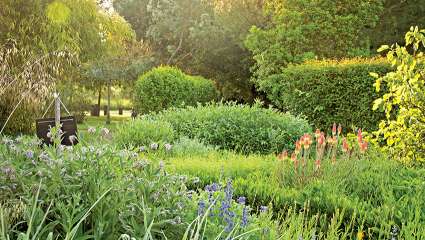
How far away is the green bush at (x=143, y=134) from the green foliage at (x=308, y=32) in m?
7.27

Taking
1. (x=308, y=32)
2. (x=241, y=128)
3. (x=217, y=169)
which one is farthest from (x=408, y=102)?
(x=308, y=32)

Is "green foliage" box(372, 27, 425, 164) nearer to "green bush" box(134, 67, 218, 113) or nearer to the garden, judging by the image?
the garden

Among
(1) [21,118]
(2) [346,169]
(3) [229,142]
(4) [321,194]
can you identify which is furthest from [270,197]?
(1) [21,118]

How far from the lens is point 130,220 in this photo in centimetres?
265

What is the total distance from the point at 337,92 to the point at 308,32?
428cm

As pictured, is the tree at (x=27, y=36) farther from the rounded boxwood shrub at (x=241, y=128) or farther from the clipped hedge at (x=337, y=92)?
the clipped hedge at (x=337, y=92)

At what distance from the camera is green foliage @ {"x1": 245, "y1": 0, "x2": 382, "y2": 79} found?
578 inches

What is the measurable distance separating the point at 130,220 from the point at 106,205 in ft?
0.53

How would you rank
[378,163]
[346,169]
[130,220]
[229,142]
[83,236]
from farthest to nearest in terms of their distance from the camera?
1. [229,142]
2. [378,163]
3. [346,169]
4. [130,220]
5. [83,236]

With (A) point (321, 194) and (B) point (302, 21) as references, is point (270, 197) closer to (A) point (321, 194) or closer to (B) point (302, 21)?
(A) point (321, 194)

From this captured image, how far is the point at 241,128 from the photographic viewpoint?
8.88 meters

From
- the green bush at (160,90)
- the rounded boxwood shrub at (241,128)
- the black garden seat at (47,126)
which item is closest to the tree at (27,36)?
the green bush at (160,90)

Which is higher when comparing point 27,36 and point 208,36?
point 208,36

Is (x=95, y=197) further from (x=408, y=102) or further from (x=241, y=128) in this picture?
(x=241, y=128)
